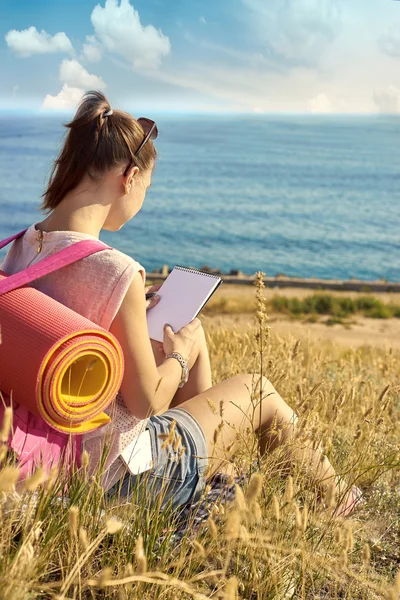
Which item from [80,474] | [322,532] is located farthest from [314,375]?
[80,474]

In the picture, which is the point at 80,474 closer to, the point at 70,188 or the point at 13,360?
the point at 13,360

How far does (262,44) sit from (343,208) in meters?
99.5

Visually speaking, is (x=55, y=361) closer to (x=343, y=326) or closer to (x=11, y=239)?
(x=11, y=239)

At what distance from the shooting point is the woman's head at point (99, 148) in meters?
2.38

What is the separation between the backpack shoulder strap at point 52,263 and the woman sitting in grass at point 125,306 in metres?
0.03

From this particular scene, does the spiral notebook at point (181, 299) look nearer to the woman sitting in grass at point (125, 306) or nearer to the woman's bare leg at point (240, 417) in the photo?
the woman sitting in grass at point (125, 306)

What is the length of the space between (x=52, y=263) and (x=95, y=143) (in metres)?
0.46

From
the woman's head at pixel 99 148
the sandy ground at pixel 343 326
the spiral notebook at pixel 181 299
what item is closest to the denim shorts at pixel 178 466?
the spiral notebook at pixel 181 299

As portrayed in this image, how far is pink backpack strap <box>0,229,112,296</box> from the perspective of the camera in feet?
6.89

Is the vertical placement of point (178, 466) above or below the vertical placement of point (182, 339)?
below

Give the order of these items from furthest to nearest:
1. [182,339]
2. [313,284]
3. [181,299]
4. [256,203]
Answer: [256,203], [313,284], [181,299], [182,339]

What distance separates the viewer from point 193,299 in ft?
9.27

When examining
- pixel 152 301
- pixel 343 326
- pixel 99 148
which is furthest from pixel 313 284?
pixel 99 148

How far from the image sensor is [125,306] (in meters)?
2.18
